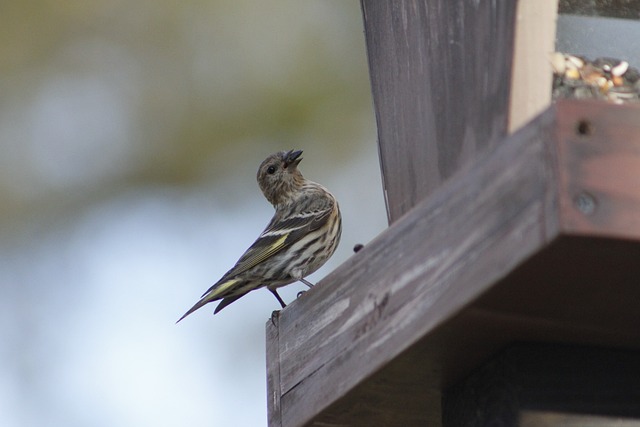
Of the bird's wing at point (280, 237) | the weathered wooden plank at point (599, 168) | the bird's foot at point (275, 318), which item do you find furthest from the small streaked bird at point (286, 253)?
the weathered wooden plank at point (599, 168)

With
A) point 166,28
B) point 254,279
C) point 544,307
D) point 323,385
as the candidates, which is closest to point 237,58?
point 166,28

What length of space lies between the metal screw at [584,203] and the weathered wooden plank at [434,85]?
86cm

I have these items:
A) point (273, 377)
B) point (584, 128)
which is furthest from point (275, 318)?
point (584, 128)

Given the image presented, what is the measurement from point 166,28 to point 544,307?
8.20 m

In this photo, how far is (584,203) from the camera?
130 inches

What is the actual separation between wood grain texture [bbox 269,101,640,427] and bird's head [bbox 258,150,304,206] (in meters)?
4.43

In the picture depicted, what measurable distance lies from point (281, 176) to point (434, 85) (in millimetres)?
4943

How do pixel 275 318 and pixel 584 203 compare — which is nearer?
pixel 584 203

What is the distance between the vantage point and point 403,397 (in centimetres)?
461

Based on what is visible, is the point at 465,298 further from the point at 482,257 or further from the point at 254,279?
the point at 254,279

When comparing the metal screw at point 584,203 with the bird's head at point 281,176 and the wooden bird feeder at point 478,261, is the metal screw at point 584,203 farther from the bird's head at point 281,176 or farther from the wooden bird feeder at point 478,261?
the bird's head at point 281,176

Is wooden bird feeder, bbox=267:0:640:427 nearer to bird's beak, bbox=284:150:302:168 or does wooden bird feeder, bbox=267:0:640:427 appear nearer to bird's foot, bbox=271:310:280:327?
bird's foot, bbox=271:310:280:327

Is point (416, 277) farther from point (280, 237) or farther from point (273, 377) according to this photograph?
point (280, 237)

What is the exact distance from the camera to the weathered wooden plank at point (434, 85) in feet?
14.1
